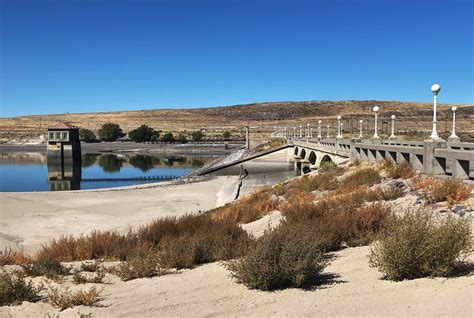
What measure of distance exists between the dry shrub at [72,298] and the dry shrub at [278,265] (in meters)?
1.99

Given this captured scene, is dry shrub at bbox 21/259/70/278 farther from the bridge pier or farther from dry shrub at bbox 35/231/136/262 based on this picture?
the bridge pier

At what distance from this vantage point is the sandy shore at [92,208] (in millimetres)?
19594

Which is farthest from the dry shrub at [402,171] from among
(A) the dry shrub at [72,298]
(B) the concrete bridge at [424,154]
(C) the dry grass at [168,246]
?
(A) the dry shrub at [72,298]

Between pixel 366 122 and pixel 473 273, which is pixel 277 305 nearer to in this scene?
pixel 473 273

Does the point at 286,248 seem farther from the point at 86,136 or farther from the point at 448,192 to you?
the point at 86,136

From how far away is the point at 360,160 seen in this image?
22.2 metres

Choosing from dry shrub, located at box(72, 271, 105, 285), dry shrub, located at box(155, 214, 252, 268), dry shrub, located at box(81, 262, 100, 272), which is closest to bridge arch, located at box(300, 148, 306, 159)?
dry shrub, located at box(155, 214, 252, 268)

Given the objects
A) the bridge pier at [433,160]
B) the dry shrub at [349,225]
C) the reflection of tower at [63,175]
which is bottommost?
the reflection of tower at [63,175]

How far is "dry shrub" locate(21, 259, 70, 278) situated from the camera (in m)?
7.43

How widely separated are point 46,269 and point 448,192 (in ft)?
27.6

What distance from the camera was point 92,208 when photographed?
1036 inches

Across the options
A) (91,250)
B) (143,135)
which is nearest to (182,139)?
(143,135)

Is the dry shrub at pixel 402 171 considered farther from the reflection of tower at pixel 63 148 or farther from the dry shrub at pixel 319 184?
the reflection of tower at pixel 63 148

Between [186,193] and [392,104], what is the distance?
17416 centimetres
